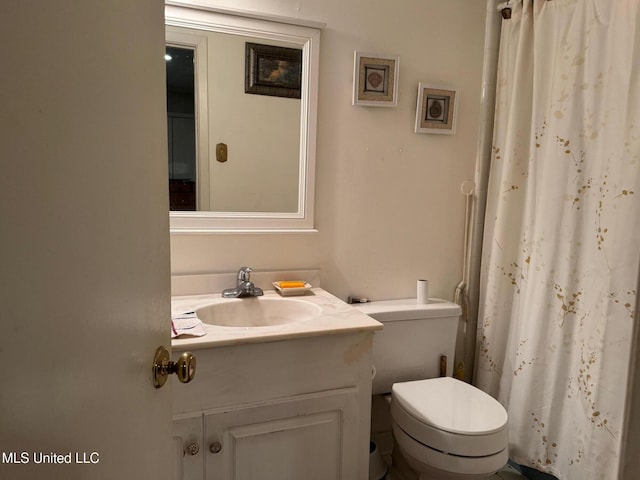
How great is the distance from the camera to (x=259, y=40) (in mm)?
1599

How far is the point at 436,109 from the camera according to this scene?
72.8 inches

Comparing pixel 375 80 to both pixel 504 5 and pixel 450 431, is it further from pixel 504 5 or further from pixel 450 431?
pixel 450 431

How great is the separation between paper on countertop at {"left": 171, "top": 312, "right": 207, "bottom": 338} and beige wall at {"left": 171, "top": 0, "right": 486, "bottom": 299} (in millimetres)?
315

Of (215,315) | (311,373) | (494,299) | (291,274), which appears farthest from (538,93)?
(215,315)

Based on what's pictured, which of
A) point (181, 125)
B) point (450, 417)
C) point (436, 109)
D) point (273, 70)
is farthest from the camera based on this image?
point (436, 109)

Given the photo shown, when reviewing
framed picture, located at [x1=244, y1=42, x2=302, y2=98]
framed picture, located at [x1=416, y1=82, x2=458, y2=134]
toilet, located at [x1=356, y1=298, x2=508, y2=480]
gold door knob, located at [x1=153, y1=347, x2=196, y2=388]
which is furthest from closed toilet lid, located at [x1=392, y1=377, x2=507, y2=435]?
framed picture, located at [x1=244, y1=42, x2=302, y2=98]

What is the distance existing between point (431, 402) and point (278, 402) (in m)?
0.57

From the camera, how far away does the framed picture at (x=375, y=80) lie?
1.71 m

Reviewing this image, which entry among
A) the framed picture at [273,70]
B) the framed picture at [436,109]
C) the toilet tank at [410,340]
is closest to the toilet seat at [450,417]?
the toilet tank at [410,340]

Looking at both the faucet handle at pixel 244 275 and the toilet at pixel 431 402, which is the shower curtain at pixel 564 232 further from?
the faucet handle at pixel 244 275

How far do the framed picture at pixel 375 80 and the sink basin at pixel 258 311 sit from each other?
862 millimetres

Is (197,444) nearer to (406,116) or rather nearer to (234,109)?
(234,109)

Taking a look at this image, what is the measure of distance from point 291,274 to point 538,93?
47.9 inches

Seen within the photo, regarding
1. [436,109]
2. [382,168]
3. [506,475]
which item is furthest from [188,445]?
[436,109]
